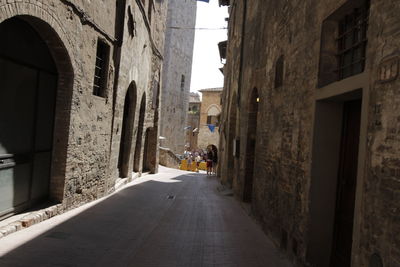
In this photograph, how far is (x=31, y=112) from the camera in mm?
6324

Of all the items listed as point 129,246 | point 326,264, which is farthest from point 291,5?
point 129,246

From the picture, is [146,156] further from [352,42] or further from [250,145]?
[352,42]

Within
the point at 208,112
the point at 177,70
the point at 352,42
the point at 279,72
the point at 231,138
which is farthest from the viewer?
the point at 208,112

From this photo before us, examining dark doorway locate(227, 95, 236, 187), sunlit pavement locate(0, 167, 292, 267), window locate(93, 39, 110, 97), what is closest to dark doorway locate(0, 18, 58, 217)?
sunlit pavement locate(0, 167, 292, 267)

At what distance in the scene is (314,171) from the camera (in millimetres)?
4758

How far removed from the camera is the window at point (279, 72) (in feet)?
23.3

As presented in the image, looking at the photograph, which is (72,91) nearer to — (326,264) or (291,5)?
(291,5)

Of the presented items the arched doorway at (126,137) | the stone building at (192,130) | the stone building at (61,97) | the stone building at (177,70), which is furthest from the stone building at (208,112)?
the stone building at (61,97)

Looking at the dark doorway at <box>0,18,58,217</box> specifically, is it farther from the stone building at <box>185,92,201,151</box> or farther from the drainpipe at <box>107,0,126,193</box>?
the stone building at <box>185,92,201,151</box>

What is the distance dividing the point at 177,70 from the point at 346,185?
1194 inches

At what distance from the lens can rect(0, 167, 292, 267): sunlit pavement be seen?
16.2 ft

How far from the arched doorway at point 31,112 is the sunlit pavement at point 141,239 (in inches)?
25.2

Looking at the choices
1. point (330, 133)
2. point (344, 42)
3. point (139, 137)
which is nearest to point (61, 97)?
point (330, 133)

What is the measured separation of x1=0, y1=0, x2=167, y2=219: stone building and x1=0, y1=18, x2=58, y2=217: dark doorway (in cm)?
1
